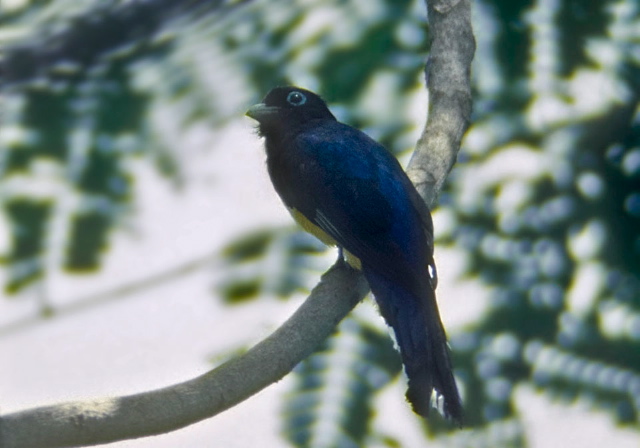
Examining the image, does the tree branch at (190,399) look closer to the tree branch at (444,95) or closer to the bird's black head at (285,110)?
the tree branch at (444,95)

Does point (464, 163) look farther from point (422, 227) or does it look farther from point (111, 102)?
point (111, 102)

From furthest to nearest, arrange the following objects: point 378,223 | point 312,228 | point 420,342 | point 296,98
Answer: point 296,98, point 312,228, point 378,223, point 420,342

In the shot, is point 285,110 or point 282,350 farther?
point 285,110

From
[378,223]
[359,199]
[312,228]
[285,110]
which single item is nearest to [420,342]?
[378,223]

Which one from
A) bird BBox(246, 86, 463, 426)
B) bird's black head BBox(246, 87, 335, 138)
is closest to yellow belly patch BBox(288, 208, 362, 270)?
bird BBox(246, 86, 463, 426)

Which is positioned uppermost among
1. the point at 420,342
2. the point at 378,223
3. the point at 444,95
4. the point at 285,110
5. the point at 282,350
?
the point at 285,110

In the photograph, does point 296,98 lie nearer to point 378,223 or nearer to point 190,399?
point 378,223

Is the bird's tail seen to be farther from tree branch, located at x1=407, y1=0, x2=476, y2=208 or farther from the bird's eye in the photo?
the bird's eye

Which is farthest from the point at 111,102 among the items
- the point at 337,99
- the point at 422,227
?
the point at 422,227
